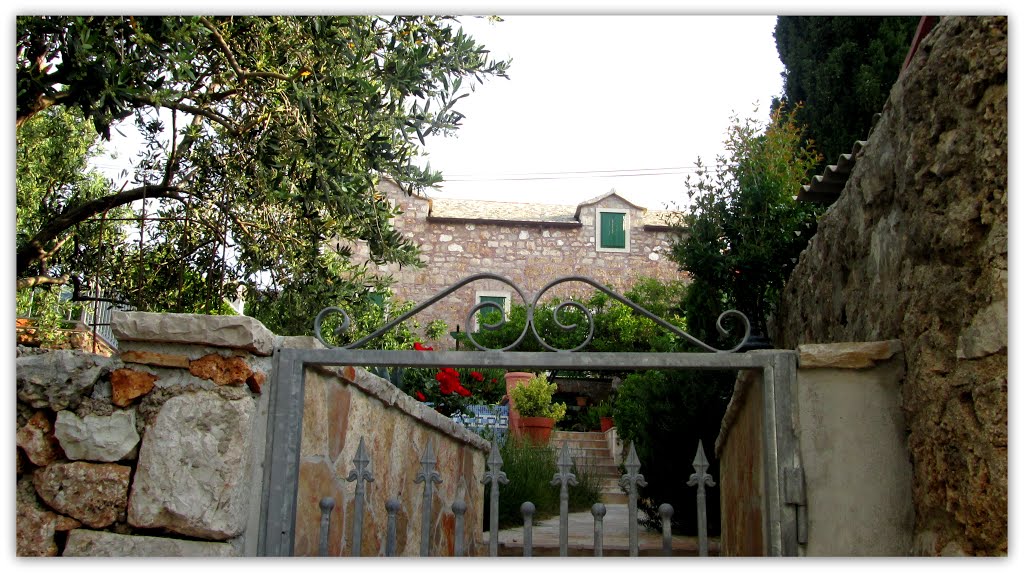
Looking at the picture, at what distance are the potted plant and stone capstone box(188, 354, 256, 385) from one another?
7.92 m

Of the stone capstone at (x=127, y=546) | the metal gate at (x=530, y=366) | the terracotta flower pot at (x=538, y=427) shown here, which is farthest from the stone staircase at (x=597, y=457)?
the stone capstone at (x=127, y=546)

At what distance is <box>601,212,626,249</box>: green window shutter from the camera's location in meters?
16.3

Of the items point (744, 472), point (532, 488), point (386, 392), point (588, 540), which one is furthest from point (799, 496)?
point (532, 488)

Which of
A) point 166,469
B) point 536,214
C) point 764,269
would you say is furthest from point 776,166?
point 536,214

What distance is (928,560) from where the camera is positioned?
1.96 m

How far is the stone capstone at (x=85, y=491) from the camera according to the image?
7.70 feet

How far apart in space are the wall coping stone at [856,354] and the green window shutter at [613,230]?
13940 mm

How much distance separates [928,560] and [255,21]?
4.29 m

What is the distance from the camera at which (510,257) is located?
630 inches

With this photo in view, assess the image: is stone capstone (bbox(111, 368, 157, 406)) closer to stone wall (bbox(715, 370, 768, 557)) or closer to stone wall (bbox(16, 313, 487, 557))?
stone wall (bbox(16, 313, 487, 557))

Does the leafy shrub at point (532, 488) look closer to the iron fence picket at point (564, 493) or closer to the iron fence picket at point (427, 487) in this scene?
the iron fence picket at point (427, 487)

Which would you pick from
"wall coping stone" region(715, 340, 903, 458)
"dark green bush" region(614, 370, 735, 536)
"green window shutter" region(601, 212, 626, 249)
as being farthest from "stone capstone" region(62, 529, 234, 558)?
"green window shutter" region(601, 212, 626, 249)

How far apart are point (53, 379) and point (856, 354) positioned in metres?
2.43

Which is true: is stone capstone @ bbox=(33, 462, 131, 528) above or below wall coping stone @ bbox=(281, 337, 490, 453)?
below
